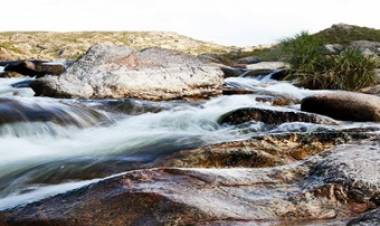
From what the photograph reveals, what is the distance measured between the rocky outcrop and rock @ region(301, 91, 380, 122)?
8924mm

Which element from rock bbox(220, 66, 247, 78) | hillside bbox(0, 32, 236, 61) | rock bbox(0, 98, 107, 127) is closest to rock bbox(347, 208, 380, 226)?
rock bbox(0, 98, 107, 127)

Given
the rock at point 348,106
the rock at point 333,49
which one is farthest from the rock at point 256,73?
the rock at point 348,106

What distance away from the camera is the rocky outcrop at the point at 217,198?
6383 millimetres

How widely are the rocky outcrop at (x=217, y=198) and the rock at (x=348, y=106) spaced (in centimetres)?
892

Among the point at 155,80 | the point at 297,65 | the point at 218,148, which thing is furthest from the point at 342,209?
the point at 297,65

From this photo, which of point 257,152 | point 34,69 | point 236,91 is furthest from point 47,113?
point 34,69

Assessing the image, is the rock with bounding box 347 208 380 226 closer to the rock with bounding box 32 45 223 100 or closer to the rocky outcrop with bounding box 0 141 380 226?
the rocky outcrop with bounding box 0 141 380 226

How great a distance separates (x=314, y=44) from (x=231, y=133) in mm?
20930

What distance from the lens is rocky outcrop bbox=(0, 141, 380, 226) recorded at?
20.9 feet

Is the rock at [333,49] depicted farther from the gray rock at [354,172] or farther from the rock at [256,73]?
the gray rock at [354,172]

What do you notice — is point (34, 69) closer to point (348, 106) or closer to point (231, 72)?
point (231, 72)

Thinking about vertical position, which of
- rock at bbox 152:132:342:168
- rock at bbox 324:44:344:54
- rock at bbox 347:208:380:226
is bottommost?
rock at bbox 152:132:342:168

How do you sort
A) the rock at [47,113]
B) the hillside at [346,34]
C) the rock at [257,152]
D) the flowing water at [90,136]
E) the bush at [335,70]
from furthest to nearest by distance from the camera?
the hillside at [346,34] < the bush at [335,70] < the rock at [47,113] < the flowing water at [90,136] < the rock at [257,152]

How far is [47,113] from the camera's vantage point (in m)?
15.0
